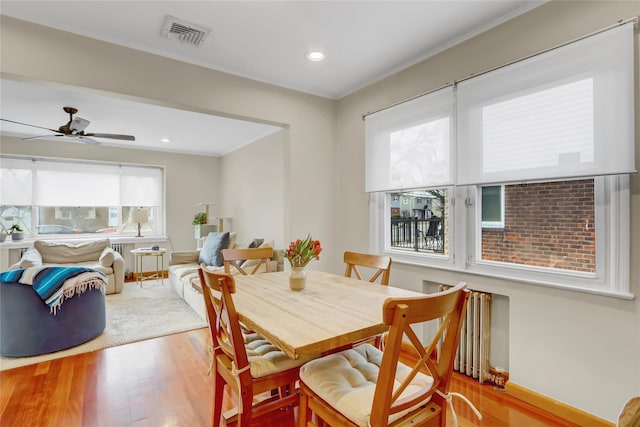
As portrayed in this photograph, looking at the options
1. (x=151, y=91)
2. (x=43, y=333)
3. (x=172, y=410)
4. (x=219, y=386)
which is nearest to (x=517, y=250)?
(x=219, y=386)

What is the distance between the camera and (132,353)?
2889mm

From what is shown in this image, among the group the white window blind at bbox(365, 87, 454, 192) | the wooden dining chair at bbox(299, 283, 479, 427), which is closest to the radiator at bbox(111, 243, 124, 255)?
the white window blind at bbox(365, 87, 454, 192)

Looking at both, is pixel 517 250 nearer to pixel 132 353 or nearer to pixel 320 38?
pixel 320 38

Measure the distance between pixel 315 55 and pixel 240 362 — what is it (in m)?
2.36

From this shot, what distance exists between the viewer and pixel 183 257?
513cm

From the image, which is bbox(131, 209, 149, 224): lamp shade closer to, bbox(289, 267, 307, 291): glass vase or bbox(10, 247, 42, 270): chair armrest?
bbox(10, 247, 42, 270): chair armrest

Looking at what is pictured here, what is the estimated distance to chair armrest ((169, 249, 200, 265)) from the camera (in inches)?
199

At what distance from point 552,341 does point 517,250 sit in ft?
1.96

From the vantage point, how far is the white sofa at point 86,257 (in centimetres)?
480

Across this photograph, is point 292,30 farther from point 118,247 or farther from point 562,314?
point 118,247

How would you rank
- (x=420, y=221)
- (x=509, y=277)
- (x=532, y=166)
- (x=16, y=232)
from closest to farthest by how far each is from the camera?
1. (x=532, y=166)
2. (x=509, y=277)
3. (x=420, y=221)
4. (x=16, y=232)

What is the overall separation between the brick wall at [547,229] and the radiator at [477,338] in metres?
0.34

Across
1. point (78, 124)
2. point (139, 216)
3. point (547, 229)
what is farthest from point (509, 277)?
point (139, 216)

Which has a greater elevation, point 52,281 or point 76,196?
point 76,196
